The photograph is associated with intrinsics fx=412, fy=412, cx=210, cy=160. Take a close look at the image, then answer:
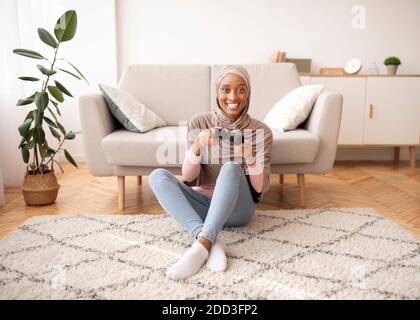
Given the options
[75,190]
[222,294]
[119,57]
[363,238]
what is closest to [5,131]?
[75,190]

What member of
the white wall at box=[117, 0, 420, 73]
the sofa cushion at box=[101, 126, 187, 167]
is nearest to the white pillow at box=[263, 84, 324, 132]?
the sofa cushion at box=[101, 126, 187, 167]

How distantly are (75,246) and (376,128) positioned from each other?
2993 millimetres

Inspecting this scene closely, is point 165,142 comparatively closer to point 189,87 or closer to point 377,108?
point 189,87

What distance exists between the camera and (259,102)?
2.92 m

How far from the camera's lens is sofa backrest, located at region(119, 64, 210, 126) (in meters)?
2.91

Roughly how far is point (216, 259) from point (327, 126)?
4.06 ft

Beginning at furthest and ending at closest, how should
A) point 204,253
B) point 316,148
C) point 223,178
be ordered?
point 316,148 < point 223,178 < point 204,253

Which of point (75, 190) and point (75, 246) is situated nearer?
point (75, 246)

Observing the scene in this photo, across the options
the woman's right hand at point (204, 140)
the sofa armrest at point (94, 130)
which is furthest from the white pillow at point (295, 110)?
the sofa armrest at point (94, 130)

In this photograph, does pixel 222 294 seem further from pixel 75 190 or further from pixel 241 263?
pixel 75 190

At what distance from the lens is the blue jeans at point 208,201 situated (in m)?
1.59

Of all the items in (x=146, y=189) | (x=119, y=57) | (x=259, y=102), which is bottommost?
(x=146, y=189)

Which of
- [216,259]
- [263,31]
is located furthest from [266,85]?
[216,259]

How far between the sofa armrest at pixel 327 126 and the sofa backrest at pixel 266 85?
1.61 feet
